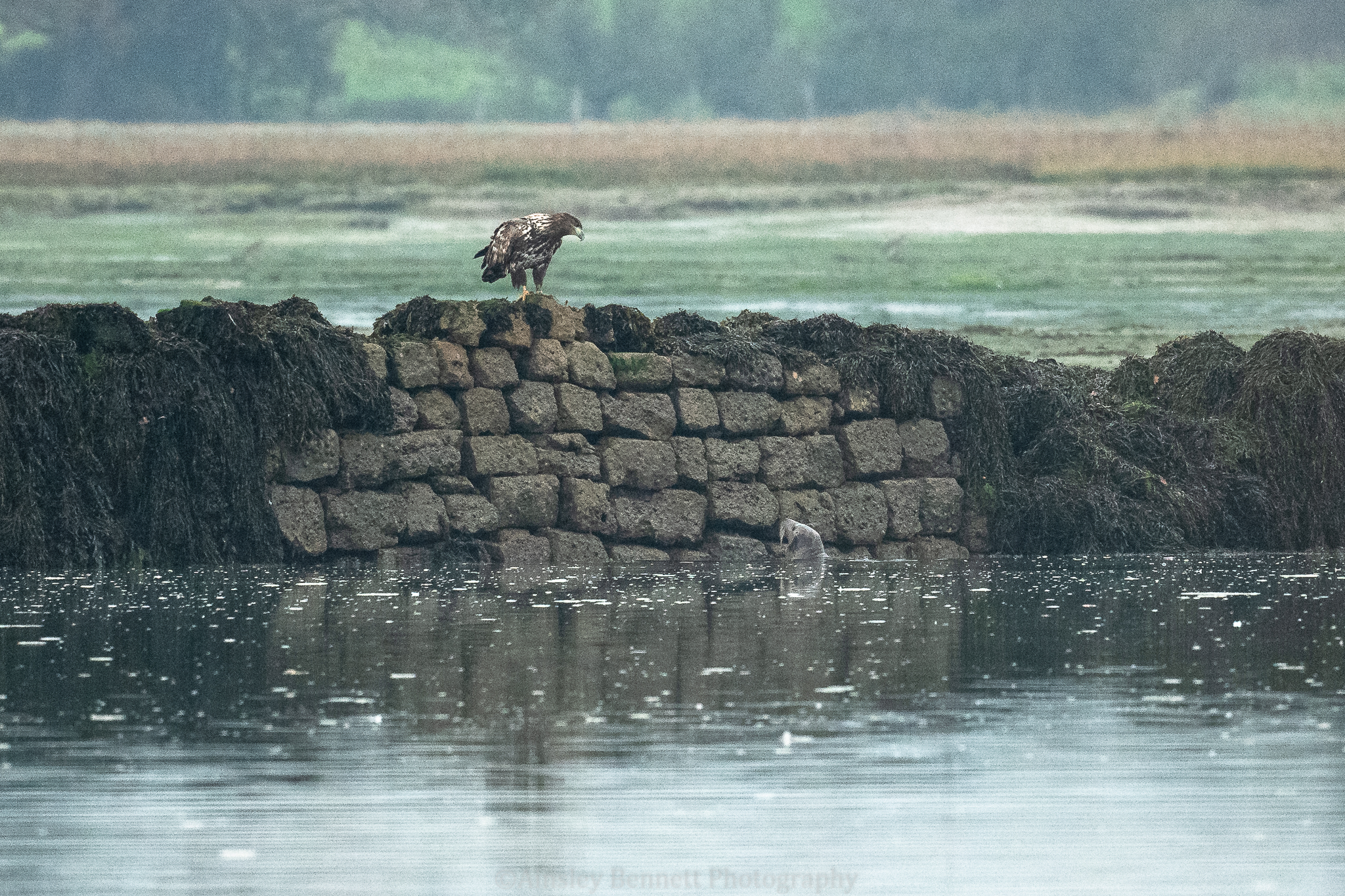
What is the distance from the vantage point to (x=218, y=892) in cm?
573

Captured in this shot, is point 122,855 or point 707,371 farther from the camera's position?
point 707,371

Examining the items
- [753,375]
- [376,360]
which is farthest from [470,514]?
[753,375]

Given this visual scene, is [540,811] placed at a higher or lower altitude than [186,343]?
lower

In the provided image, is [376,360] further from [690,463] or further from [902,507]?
[902,507]

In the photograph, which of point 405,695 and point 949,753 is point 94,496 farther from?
point 949,753

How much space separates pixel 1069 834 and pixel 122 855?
10.1ft

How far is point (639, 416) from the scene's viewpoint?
19.5 meters

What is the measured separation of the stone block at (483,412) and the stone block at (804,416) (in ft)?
10.2

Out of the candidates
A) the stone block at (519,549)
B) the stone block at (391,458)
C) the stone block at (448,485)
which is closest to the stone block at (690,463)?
the stone block at (519,549)

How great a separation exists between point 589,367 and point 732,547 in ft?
7.62

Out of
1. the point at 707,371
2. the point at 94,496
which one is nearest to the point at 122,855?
the point at 94,496

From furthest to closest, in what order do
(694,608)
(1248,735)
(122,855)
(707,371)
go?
(707,371) → (694,608) → (1248,735) → (122,855)

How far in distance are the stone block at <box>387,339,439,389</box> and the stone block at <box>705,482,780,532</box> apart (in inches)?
121

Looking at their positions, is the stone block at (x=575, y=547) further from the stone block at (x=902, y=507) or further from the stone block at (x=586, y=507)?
the stone block at (x=902, y=507)
